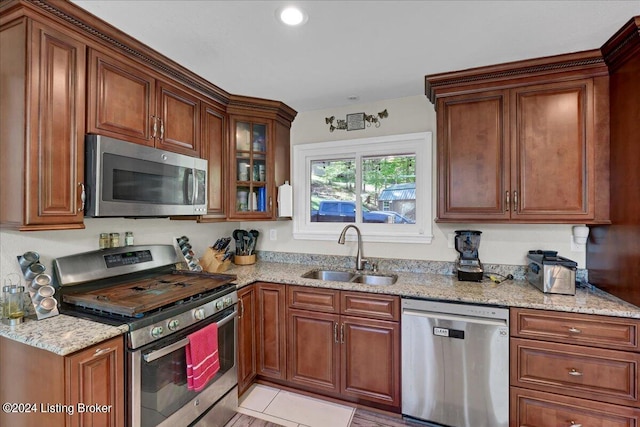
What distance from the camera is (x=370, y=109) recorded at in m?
2.83

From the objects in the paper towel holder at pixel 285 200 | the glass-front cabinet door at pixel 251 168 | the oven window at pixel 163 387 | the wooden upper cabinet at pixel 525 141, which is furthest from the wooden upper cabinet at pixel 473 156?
the oven window at pixel 163 387

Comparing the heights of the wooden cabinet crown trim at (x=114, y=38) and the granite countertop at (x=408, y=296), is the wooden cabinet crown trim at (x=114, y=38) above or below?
above

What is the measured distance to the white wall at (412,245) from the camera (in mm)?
2324

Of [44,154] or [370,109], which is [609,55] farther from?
[44,154]

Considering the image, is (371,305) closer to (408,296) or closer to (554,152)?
(408,296)

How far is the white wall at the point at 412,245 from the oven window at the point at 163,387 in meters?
1.58

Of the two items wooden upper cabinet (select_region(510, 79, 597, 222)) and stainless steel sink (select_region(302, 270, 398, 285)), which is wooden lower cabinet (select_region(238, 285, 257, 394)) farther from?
wooden upper cabinet (select_region(510, 79, 597, 222))

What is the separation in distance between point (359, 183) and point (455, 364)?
5.42 ft

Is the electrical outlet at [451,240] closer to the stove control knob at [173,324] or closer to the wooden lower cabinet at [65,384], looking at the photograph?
the stove control knob at [173,324]

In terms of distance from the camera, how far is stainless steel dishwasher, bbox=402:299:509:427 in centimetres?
185

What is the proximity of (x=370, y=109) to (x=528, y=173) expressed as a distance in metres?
1.39

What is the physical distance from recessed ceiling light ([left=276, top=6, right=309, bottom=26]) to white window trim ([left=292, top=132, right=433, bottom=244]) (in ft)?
4.47

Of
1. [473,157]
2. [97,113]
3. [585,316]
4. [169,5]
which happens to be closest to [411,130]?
[473,157]

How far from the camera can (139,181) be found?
185 cm
